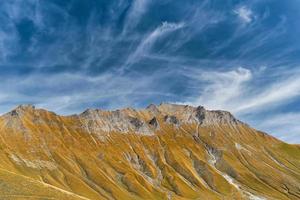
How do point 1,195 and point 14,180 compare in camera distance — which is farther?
point 14,180

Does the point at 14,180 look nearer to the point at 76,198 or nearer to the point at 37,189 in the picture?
the point at 37,189

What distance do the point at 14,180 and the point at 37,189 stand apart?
1012cm

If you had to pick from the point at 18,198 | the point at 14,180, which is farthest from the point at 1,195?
the point at 14,180

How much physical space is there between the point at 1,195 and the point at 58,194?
1554 centimetres

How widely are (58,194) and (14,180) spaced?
16.6m

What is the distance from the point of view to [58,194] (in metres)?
121

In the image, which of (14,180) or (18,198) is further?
(14,180)

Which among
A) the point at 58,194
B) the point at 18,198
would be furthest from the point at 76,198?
the point at 18,198

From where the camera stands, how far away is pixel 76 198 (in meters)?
121

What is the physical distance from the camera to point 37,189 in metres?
123

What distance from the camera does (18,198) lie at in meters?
115

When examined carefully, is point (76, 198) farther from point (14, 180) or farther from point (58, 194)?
point (14, 180)

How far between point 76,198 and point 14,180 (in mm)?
21514

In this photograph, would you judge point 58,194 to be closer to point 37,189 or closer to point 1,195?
point 37,189
